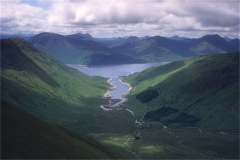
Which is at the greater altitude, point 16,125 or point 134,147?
point 134,147

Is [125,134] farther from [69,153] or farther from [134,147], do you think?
[69,153]

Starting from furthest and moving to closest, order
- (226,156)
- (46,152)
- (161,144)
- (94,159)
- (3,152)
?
(161,144), (226,156), (94,159), (46,152), (3,152)

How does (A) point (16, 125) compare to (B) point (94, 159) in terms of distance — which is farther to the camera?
(B) point (94, 159)

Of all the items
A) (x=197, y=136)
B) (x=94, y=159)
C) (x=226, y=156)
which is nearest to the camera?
(x=94, y=159)

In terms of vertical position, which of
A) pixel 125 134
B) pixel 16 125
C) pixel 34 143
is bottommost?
pixel 34 143

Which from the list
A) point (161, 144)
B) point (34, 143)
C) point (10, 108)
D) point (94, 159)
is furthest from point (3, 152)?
point (161, 144)

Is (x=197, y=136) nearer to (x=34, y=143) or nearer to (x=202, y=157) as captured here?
(x=202, y=157)

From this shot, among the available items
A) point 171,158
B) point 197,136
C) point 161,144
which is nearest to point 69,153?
point 171,158

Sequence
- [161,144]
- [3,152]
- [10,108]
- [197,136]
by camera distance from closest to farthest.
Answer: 1. [3,152]
2. [10,108]
3. [161,144]
4. [197,136]

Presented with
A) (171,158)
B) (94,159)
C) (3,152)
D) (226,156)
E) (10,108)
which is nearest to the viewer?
(3,152)
